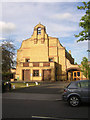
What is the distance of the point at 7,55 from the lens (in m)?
21.3

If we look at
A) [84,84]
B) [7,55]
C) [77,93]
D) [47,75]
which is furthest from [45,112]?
[47,75]

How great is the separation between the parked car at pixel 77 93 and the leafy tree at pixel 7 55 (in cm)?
1448

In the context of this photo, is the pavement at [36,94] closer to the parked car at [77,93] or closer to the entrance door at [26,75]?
the parked car at [77,93]

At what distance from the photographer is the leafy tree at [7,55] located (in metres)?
20.8

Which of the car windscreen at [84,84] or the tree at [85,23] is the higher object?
the tree at [85,23]

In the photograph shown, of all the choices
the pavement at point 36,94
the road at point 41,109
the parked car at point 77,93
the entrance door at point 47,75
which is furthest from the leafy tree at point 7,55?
the entrance door at point 47,75

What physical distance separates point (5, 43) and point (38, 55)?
2369cm

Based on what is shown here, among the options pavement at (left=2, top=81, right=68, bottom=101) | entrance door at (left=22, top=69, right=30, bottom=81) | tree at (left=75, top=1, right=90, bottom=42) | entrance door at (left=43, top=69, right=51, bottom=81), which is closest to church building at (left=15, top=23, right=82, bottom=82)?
entrance door at (left=22, top=69, right=30, bottom=81)

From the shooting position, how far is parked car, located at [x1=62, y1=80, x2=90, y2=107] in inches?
318

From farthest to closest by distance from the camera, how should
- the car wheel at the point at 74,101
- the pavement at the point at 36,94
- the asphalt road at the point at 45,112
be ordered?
the pavement at the point at 36,94, the car wheel at the point at 74,101, the asphalt road at the point at 45,112

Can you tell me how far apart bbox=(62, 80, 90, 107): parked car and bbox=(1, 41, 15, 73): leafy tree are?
47.5 feet

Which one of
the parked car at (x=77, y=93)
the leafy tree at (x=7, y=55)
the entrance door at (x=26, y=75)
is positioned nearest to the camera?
the parked car at (x=77, y=93)

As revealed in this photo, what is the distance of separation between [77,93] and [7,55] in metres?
15.5

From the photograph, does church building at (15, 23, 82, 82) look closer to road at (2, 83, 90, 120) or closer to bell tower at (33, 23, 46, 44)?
bell tower at (33, 23, 46, 44)
